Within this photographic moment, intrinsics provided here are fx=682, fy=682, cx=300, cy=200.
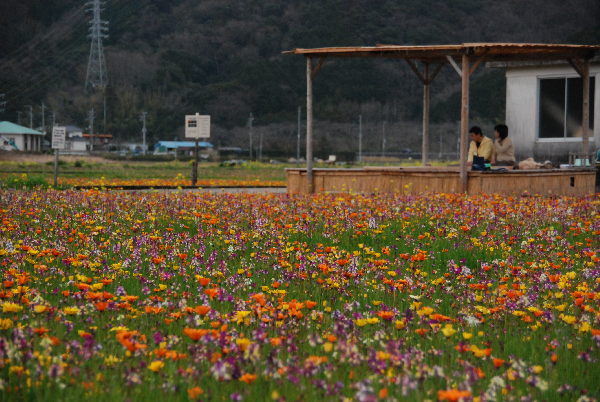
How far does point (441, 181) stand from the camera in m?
15.1

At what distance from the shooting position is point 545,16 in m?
130

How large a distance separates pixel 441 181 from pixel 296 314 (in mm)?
12702

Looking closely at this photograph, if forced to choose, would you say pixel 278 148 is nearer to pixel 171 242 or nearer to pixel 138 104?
pixel 138 104

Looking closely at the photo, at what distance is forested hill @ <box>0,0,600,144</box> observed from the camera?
376 feet

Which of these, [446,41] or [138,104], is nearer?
[138,104]

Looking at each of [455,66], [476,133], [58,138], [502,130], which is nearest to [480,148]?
[476,133]

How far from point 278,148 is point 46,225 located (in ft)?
296

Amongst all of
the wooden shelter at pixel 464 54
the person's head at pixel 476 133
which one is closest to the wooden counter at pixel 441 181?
the wooden shelter at pixel 464 54

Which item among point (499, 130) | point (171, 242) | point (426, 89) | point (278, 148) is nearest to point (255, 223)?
point (171, 242)

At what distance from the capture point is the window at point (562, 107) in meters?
20.5

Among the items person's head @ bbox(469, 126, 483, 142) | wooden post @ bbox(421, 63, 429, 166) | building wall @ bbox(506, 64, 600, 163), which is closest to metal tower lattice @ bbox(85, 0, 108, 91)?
building wall @ bbox(506, 64, 600, 163)

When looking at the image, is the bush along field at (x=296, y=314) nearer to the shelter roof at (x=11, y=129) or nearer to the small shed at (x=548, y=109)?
the small shed at (x=548, y=109)

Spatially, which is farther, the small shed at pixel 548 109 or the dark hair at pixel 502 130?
the small shed at pixel 548 109

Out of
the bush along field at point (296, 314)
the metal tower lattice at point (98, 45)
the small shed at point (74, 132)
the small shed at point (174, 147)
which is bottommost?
the bush along field at point (296, 314)
